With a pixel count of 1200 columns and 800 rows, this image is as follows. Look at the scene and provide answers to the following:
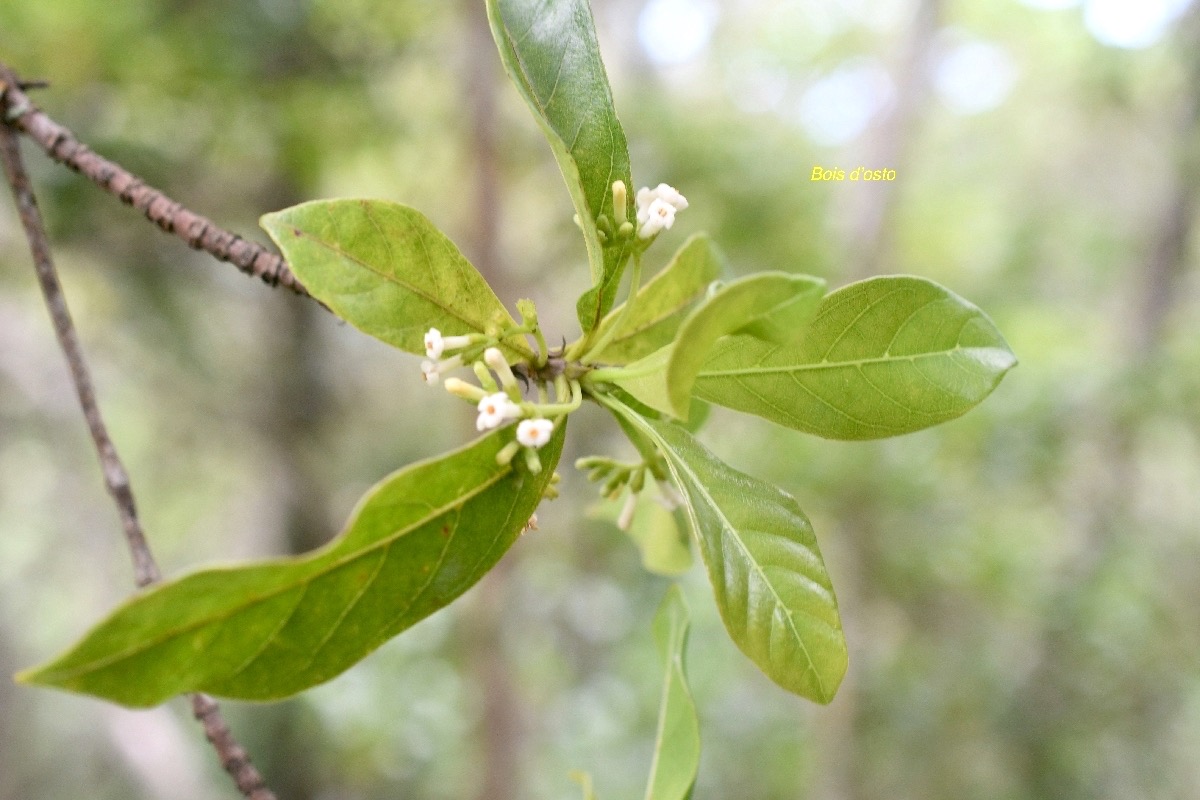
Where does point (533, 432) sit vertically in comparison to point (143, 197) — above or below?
below

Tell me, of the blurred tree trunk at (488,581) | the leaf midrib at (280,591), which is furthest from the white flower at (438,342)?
the blurred tree trunk at (488,581)

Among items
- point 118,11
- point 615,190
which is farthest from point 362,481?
point 615,190

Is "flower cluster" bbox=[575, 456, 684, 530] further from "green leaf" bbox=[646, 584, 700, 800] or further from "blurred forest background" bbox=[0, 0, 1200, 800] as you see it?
"blurred forest background" bbox=[0, 0, 1200, 800]

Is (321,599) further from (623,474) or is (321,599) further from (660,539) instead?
(660,539)

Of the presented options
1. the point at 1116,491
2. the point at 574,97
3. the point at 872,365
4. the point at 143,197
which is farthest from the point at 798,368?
the point at 1116,491

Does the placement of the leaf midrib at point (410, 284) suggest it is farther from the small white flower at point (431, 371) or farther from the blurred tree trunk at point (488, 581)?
the blurred tree trunk at point (488, 581)
